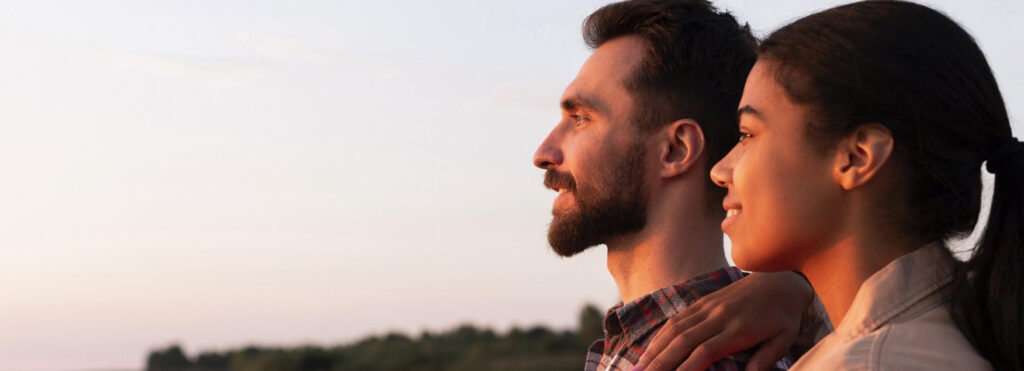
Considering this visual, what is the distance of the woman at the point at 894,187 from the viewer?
2266 millimetres

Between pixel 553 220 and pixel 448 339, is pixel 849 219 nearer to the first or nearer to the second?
pixel 553 220

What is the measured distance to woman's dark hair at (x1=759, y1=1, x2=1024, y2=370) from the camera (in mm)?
2283

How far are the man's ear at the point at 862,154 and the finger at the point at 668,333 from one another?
0.88m

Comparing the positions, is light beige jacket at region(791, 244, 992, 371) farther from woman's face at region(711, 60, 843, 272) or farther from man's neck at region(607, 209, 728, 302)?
man's neck at region(607, 209, 728, 302)

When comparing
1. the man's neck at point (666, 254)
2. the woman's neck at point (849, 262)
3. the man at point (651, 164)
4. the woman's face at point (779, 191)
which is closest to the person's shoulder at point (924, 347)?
the woman's neck at point (849, 262)

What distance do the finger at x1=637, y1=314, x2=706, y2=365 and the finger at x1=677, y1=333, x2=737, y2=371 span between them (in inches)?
3.0

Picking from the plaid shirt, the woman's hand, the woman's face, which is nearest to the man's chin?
the plaid shirt

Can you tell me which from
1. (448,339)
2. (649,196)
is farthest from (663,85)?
(448,339)

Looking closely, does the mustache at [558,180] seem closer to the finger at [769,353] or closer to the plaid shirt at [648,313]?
the plaid shirt at [648,313]

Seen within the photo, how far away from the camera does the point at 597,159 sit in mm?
3564

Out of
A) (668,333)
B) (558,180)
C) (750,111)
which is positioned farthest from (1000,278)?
(558,180)

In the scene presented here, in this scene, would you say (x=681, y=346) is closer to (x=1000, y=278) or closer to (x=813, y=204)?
(x=813, y=204)

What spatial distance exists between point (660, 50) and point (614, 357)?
3.39ft

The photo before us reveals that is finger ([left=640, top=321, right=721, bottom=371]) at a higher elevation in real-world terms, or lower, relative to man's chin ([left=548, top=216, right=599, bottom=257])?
lower
